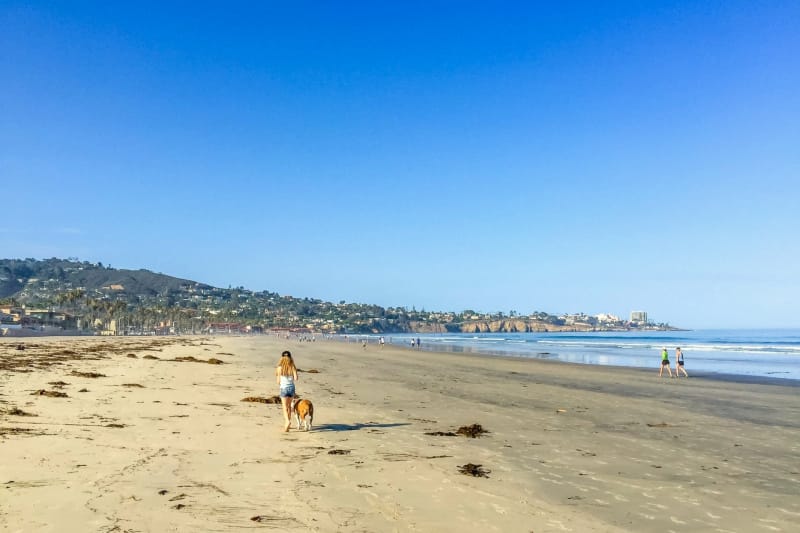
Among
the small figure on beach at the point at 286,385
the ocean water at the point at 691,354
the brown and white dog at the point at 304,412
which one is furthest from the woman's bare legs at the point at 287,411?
the ocean water at the point at 691,354

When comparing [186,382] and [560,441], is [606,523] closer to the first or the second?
[560,441]

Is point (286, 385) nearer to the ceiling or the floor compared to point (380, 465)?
nearer to the ceiling

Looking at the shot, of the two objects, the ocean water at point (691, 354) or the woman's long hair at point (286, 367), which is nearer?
the woman's long hair at point (286, 367)

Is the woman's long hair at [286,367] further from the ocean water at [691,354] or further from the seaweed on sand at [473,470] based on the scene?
the ocean water at [691,354]

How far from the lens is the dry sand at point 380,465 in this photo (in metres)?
6.55

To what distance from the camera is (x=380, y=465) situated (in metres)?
9.22

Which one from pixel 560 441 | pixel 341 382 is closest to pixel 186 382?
pixel 341 382

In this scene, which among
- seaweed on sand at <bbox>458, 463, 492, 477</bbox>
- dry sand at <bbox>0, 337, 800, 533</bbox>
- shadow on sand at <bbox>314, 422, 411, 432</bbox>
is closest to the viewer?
dry sand at <bbox>0, 337, 800, 533</bbox>

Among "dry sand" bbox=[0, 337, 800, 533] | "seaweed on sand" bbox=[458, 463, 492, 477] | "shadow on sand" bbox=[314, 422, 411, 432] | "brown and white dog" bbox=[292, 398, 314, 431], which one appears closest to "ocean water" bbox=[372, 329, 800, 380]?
"dry sand" bbox=[0, 337, 800, 533]

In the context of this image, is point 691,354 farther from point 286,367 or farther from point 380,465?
point 380,465

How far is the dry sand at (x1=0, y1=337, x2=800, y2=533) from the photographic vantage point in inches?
258

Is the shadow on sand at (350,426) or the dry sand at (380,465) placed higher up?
the dry sand at (380,465)

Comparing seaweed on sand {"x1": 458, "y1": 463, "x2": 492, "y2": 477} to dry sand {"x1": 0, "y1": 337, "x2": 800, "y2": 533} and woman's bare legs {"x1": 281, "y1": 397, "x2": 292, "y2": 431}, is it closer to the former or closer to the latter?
dry sand {"x1": 0, "y1": 337, "x2": 800, "y2": 533}

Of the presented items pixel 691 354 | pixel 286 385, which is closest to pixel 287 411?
pixel 286 385
